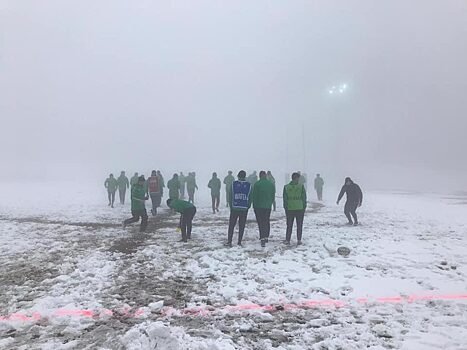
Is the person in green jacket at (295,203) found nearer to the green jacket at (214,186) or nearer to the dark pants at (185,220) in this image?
the dark pants at (185,220)

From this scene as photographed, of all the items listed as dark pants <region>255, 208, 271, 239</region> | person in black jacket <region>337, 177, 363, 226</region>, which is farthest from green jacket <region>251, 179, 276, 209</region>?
person in black jacket <region>337, 177, 363, 226</region>

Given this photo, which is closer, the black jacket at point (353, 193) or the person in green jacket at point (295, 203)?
the person in green jacket at point (295, 203)

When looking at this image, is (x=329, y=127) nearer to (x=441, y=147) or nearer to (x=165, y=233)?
(x=441, y=147)

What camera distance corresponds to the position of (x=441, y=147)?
89.9 m

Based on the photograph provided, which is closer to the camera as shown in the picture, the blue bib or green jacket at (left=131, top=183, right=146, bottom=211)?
the blue bib

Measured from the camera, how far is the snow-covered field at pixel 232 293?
14.7 feet

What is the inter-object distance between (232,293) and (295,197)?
4.65m

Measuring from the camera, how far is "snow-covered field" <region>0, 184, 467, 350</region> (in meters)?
4.47

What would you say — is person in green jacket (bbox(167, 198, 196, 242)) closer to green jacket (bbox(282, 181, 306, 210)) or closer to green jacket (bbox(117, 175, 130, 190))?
green jacket (bbox(282, 181, 306, 210))

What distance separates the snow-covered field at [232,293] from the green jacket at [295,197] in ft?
3.90

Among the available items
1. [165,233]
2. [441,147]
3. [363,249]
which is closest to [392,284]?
[363,249]

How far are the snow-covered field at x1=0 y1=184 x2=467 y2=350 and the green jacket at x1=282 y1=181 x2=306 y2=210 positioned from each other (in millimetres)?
1189

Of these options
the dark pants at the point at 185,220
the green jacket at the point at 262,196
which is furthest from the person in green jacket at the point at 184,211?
the green jacket at the point at 262,196

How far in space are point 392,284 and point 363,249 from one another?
8.98 feet
